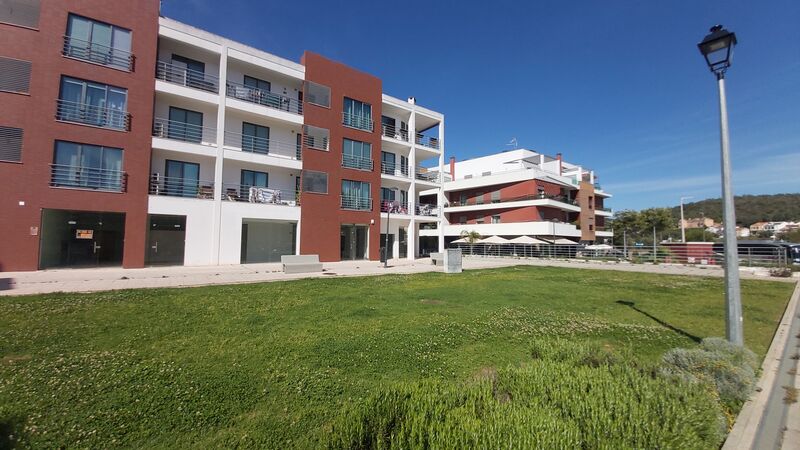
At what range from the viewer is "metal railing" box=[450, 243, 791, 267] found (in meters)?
24.3

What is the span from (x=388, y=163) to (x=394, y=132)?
120 inches

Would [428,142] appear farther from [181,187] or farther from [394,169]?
[181,187]

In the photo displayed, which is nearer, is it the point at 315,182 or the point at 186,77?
the point at 186,77

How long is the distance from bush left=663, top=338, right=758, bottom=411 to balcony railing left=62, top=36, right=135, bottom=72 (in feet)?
81.4

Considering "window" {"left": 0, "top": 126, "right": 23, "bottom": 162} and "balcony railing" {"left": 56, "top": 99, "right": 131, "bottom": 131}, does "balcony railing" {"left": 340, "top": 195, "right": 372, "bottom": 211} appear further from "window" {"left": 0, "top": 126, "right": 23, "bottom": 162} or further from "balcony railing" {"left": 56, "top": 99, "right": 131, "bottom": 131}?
"window" {"left": 0, "top": 126, "right": 23, "bottom": 162}

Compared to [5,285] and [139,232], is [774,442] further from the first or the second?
[139,232]

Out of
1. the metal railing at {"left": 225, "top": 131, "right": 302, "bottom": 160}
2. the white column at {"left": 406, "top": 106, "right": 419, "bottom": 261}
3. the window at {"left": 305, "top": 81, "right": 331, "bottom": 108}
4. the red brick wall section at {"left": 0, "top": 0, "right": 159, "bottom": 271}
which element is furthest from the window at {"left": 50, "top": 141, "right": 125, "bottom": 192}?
the white column at {"left": 406, "top": 106, "right": 419, "bottom": 261}

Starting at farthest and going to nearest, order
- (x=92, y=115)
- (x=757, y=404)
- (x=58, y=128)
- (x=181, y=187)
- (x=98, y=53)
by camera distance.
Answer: (x=181, y=187) < (x=98, y=53) < (x=92, y=115) < (x=58, y=128) < (x=757, y=404)

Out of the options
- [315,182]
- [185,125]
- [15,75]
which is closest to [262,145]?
[315,182]

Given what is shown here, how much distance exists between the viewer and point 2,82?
15008 mm

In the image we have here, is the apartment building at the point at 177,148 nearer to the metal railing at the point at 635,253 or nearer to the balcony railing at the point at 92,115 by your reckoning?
the balcony railing at the point at 92,115

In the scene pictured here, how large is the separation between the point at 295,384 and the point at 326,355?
1.03m

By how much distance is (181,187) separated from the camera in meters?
19.9

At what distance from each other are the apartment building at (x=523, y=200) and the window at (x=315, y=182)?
13.2 meters
